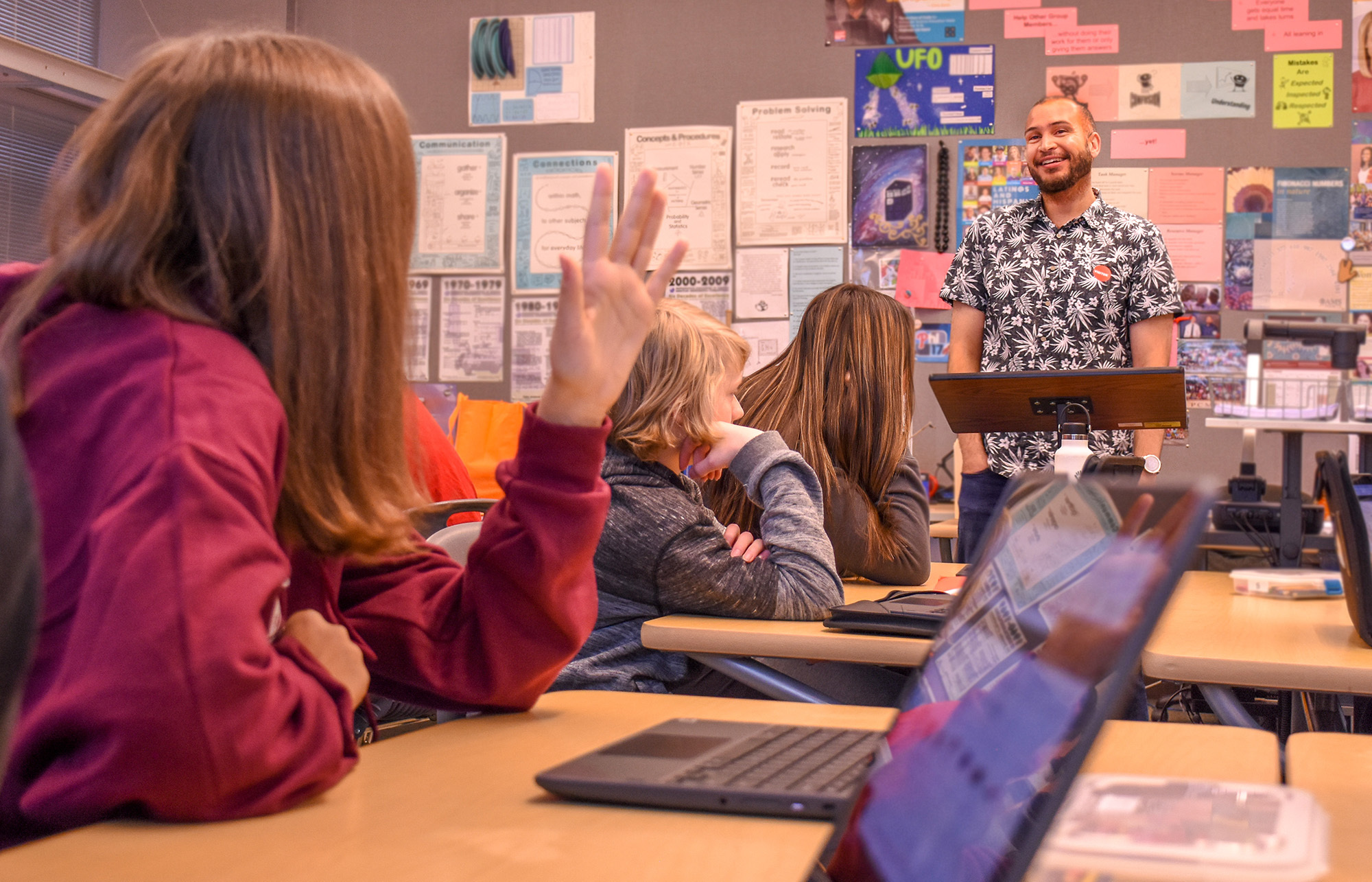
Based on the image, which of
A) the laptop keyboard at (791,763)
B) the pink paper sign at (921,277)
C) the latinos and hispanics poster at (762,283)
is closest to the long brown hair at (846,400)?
the laptop keyboard at (791,763)

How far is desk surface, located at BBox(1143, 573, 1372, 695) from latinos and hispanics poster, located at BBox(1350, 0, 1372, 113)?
313cm

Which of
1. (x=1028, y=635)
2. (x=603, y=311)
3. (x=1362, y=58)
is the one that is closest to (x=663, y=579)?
(x=603, y=311)

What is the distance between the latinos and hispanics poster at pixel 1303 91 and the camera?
4.14m

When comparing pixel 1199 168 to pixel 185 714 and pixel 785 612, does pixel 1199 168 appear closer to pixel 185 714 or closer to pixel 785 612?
pixel 785 612

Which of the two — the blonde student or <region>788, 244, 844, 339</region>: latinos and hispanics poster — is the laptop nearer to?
the blonde student

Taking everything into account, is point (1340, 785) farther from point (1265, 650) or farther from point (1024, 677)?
point (1265, 650)

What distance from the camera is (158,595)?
23.3 inches

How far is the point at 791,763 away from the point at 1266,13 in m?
4.31

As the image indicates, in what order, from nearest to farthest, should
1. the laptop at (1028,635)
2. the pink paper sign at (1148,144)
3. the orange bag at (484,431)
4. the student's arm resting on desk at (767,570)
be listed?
the laptop at (1028,635) < the student's arm resting on desk at (767,570) < the orange bag at (484,431) < the pink paper sign at (1148,144)

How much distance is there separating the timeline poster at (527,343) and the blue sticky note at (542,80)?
0.83m

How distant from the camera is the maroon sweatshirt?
59 cm

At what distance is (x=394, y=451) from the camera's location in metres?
0.85

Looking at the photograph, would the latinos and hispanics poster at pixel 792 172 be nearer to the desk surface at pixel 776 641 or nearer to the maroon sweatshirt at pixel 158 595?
the desk surface at pixel 776 641

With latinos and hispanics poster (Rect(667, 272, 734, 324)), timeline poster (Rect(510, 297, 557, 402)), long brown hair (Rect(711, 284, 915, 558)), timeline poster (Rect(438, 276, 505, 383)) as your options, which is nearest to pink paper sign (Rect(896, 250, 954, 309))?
latinos and hispanics poster (Rect(667, 272, 734, 324))
